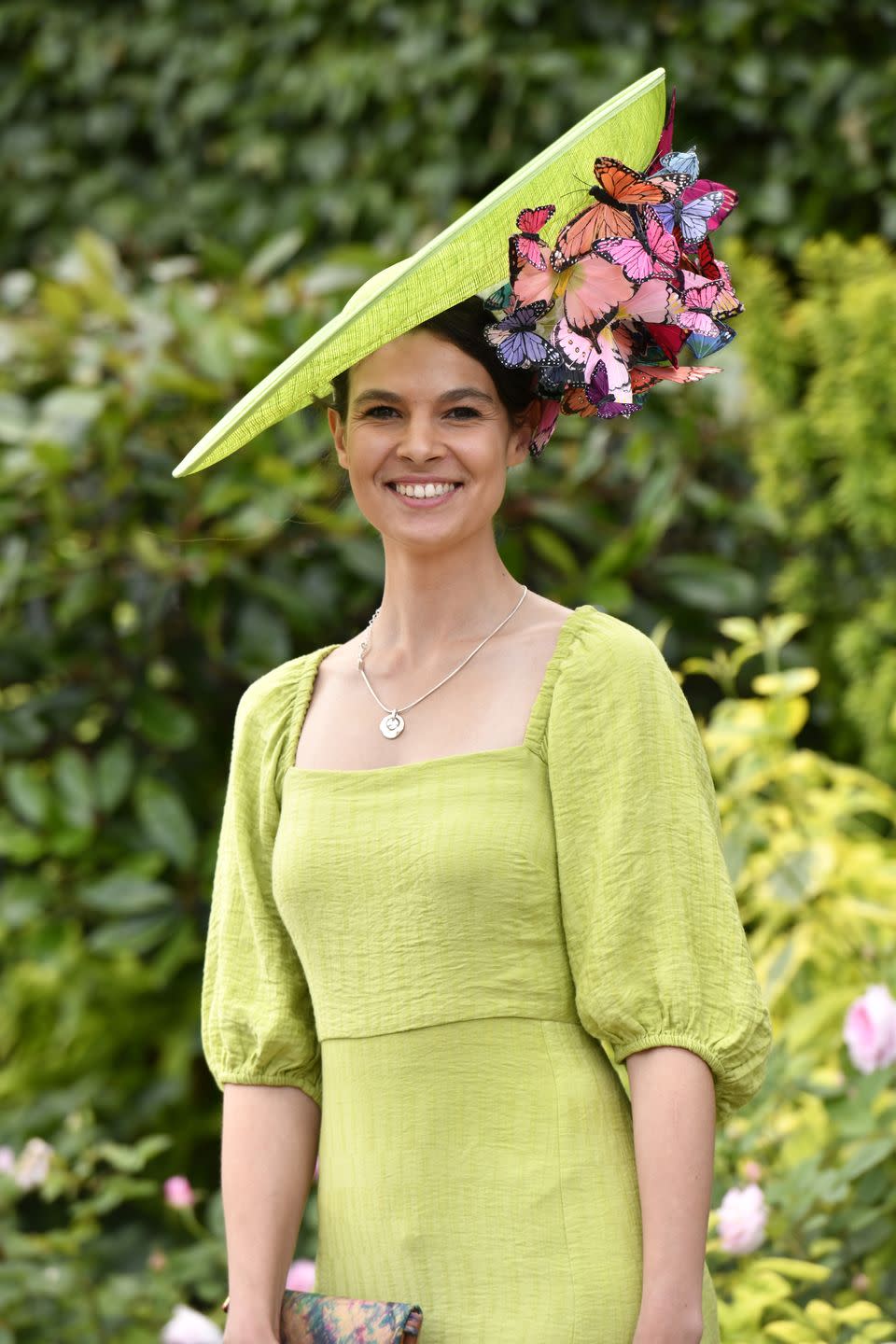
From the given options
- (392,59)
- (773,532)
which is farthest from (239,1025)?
(392,59)

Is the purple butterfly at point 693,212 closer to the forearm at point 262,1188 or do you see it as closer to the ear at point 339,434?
the ear at point 339,434

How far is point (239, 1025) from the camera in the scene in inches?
66.0

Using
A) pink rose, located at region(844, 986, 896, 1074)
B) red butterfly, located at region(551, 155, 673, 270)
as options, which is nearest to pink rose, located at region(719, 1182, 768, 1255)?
pink rose, located at region(844, 986, 896, 1074)

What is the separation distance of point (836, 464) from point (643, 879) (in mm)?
2090

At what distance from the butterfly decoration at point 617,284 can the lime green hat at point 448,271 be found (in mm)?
22

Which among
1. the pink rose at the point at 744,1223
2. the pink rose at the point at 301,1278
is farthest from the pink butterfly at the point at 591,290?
the pink rose at the point at 301,1278

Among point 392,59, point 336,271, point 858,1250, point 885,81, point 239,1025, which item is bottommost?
point 858,1250

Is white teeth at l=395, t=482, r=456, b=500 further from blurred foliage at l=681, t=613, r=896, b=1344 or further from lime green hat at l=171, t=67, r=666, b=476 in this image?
blurred foliage at l=681, t=613, r=896, b=1344

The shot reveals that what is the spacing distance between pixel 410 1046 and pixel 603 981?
19 cm

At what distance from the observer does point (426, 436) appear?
154 centimetres

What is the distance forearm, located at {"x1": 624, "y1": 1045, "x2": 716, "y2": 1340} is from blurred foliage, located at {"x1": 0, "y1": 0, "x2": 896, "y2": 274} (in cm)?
273

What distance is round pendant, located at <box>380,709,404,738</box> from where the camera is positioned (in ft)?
5.27

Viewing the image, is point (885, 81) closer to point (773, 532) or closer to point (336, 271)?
point (773, 532)

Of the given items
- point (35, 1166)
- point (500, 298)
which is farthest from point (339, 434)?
point (35, 1166)
